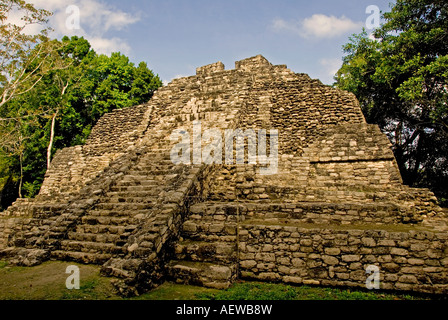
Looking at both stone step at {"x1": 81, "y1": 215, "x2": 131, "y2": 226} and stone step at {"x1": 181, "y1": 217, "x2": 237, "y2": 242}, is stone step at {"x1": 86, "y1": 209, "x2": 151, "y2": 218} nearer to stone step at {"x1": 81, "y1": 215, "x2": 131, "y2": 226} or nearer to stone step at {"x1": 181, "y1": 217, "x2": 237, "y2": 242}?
stone step at {"x1": 81, "y1": 215, "x2": 131, "y2": 226}

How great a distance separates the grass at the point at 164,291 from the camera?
3.91 metres

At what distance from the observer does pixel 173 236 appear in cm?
510

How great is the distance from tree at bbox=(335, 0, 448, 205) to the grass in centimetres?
1080

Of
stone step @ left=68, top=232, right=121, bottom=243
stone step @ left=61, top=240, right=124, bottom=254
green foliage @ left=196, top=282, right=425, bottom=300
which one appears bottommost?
green foliage @ left=196, top=282, right=425, bottom=300

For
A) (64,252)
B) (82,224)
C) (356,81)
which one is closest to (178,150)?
(82,224)

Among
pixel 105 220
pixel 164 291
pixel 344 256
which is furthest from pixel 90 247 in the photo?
pixel 344 256

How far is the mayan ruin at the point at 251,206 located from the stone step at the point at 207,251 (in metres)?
0.02

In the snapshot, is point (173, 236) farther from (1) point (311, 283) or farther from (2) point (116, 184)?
(2) point (116, 184)
